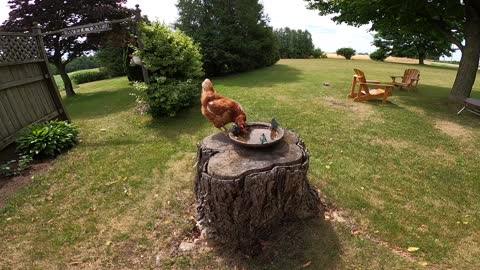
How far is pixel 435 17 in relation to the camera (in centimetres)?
1114

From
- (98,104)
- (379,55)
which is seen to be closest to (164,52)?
(98,104)

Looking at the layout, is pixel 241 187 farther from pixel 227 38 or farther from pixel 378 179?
pixel 227 38

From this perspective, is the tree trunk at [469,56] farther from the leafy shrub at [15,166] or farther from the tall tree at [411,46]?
the tall tree at [411,46]

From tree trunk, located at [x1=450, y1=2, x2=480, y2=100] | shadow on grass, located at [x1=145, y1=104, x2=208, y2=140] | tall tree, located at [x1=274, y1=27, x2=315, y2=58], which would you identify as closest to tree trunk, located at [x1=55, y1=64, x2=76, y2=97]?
shadow on grass, located at [x1=145, y1=104, x2=208, y2=140]

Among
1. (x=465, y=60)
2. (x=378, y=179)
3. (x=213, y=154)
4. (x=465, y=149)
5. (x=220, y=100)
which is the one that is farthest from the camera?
(x=465, y=60)

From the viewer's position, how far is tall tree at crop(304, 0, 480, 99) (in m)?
9.96

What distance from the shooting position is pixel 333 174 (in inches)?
215

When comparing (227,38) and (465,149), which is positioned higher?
(227,38)

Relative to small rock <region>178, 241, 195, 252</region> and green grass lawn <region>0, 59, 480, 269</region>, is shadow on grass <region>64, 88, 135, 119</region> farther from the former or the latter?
small rock <region>178, 241, 195, 252</region>

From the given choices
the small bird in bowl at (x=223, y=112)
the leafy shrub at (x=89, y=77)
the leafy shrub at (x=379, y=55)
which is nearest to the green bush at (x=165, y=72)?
the small bird in bowl at (x=223, y=112)

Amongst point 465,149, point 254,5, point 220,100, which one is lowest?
point 465,149

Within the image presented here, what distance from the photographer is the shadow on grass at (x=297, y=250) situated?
3.52 metres

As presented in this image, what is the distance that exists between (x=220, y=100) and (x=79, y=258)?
2.86 metres

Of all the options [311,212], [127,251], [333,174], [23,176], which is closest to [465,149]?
[333,174]
